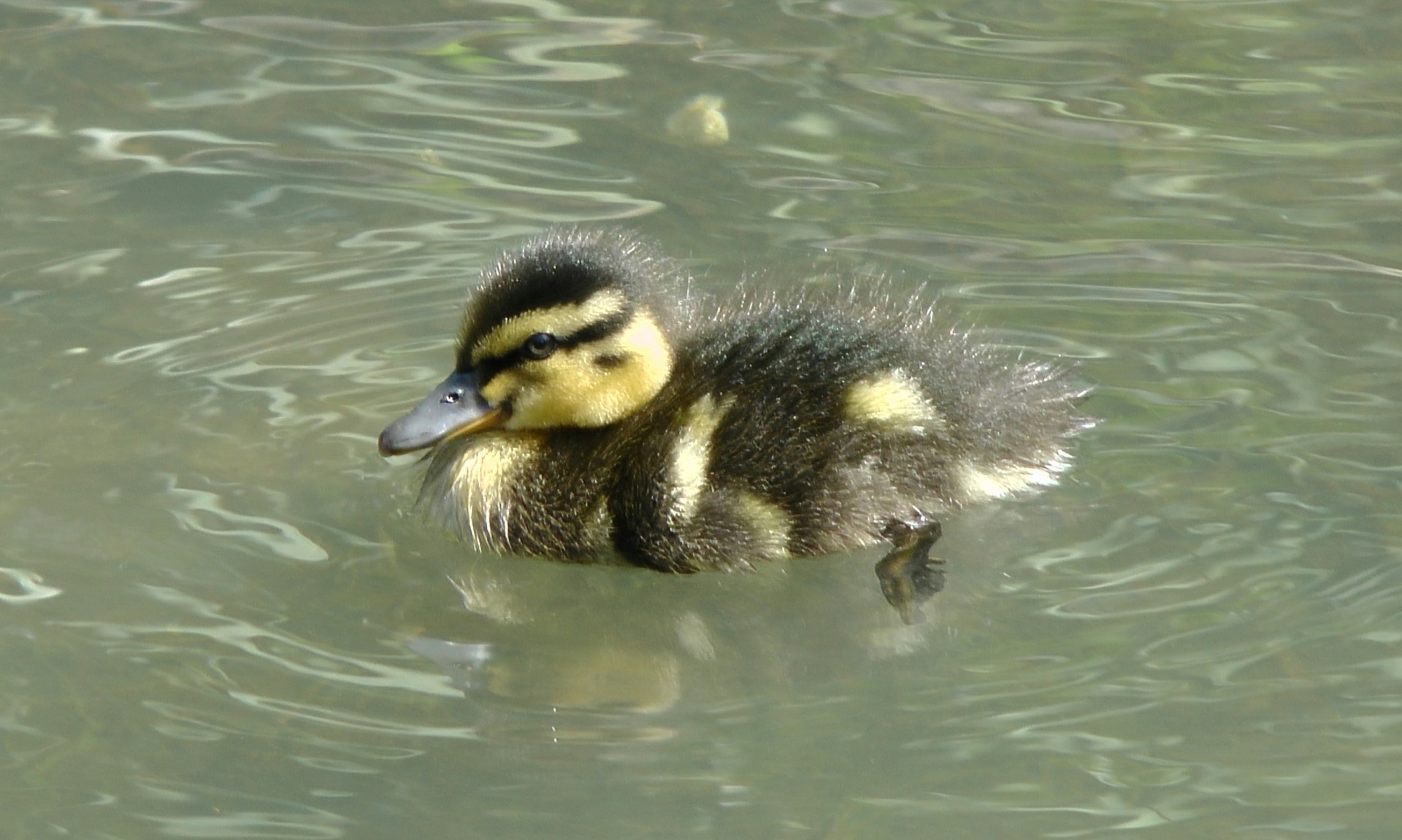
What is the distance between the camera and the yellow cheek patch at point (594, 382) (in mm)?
3598

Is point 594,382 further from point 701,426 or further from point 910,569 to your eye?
point 910,569

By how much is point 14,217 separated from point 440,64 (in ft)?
4.47

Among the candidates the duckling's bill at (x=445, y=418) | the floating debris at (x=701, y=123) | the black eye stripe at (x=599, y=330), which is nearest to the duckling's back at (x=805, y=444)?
the black eye stripe at (x=599, y=330)

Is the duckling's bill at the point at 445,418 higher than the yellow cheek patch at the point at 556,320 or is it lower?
lower

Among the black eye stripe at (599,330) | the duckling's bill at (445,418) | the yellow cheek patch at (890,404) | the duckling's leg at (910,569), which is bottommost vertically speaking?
the duckling's leg at (910,569)

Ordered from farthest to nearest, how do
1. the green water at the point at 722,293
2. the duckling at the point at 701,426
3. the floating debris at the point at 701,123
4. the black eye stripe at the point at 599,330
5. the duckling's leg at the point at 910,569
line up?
the floating debris at the point at 701,123, the black eye stripe at the point at 599,330, the duckling at the point at 701,426, the duckling's leg at the point at 910,569, the green water at the point at 722,293

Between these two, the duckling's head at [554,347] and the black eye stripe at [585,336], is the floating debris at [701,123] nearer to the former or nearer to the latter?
the duckling's head at [554,347]

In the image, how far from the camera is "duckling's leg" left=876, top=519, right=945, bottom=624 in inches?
133

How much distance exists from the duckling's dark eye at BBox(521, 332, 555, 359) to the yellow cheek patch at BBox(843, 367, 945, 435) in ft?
1.72

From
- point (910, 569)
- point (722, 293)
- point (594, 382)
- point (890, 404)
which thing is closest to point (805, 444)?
point (890, 404)

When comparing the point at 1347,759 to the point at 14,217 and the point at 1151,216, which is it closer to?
the point at 1151,216

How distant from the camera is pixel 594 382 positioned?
364cm

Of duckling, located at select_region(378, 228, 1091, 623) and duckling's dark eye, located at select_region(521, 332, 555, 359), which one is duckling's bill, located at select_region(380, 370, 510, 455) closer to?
duckling, located at select_region(378, 228, 1091, 623)

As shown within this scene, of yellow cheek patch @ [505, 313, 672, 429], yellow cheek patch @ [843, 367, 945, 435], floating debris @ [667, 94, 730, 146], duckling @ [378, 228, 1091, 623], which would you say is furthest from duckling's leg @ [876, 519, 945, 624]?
floating debris @ [667, 94, 730, 146]
